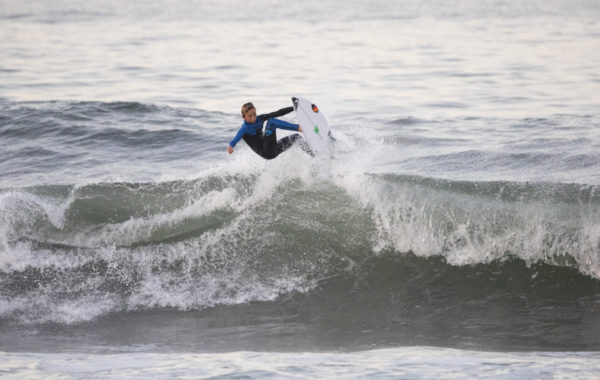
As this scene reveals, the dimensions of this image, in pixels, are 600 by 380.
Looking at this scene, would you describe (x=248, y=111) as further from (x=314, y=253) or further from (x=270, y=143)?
(x=314, y=253)

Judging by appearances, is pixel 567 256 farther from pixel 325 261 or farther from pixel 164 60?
pixel 164 60

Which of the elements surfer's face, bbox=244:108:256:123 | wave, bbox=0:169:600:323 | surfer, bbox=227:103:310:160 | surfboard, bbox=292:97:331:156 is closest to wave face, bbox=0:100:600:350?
wave, bbox=0:169:600:323

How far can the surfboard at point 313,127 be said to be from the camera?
31.4 ft

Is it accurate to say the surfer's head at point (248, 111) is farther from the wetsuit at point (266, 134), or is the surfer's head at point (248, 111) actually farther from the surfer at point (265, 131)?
the wetsuit at point (266, 134)

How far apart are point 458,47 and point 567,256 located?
1758 centimetres

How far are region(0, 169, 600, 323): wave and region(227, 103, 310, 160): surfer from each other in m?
0.60

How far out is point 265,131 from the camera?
9.50 metres

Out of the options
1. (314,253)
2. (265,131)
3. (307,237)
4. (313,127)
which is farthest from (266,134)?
(314,253)

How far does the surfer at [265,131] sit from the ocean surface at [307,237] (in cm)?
46

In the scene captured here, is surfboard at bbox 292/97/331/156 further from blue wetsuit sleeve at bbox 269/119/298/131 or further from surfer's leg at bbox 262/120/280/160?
surfer's leg at bbox 262/120/280/160

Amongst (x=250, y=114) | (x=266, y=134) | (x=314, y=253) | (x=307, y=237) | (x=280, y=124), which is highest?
(x=250, y=114)

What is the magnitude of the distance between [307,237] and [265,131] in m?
1.58

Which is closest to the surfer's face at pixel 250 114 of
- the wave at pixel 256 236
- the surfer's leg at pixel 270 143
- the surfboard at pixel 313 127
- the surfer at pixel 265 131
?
the surfer at pixel 265 131

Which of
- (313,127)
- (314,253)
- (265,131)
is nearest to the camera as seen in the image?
(314,253)
